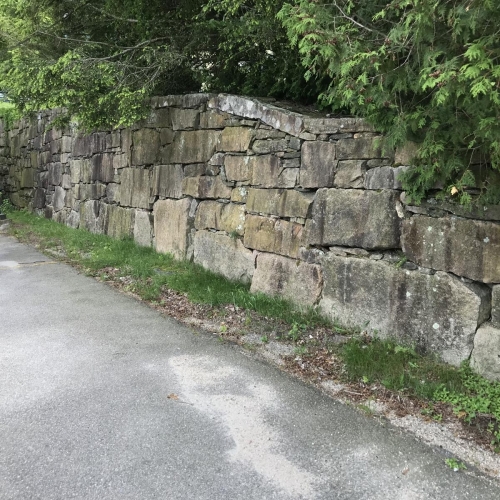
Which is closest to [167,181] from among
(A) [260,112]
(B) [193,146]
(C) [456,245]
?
(B) [193,146]

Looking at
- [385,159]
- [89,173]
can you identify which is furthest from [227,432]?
[89,173]

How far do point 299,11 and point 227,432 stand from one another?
2695 millimetres

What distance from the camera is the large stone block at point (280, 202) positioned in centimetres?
486

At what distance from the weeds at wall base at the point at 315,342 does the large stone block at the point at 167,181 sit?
0.87 meters

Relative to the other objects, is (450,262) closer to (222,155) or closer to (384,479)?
(384,479)

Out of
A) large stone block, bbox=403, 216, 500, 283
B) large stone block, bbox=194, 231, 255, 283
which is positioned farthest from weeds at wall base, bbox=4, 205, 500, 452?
large stone block, bbox=403, 216, 500, 283

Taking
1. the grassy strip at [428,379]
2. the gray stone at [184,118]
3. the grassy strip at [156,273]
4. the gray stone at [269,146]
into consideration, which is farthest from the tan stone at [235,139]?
the grassy strip at [428,379]

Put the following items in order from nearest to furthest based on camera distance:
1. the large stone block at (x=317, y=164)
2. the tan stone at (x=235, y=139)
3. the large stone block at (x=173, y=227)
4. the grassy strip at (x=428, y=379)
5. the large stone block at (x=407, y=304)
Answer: the grassy strip at (x=428, y=379) → the large stone block at (x=407, y=304) → the large stone block at (x=317, y=164) → the tan stone at (x=235, y=139) → the large stone block at (x=173, y=227)

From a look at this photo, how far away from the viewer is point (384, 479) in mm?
2596

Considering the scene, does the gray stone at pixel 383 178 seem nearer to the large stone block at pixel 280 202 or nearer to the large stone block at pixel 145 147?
the large stone block at pixel 280 202

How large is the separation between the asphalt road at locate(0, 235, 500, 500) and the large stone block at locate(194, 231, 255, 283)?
1.29 m

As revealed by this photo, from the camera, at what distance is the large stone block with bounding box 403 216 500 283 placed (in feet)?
11.4

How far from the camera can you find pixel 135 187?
7773 millimetres

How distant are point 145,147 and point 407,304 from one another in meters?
4.83
